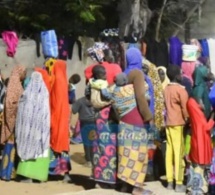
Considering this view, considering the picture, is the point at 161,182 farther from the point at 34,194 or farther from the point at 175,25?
the point at 175,25

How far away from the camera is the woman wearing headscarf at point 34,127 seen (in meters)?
8.46

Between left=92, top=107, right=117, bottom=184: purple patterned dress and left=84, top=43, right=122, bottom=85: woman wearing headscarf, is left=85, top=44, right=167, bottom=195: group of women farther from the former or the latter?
left=84, top=43, right=122, bottom=85: woman wearing headscarf

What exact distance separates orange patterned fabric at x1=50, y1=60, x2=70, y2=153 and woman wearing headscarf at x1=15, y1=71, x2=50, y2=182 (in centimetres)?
11

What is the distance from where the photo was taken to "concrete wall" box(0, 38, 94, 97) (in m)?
12.6

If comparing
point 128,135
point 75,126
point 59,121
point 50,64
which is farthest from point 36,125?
point 75,126

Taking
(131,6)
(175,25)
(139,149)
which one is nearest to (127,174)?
(139,149)

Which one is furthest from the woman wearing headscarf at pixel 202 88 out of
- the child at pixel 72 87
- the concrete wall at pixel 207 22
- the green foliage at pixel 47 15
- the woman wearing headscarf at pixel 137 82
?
the concrete wall at pixel 207 22

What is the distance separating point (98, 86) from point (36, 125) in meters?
1.01

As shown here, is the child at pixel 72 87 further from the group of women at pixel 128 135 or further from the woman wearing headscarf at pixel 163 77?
the group of women at pixel 128 135

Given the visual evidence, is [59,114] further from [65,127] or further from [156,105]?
[156,105]

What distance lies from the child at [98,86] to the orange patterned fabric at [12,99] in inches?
39.3

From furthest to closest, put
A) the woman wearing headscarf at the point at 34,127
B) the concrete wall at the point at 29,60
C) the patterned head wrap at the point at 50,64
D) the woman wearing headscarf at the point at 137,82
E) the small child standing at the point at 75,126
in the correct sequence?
the concrete wall at the point at 29,60
the small child standing at the point at 75,126
the patterned head wrap at the point at 50,64
the woman wearing headscarf at the point at 34,127
the woman wearing headscarf at the point at 137,82

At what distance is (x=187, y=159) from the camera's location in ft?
27.1

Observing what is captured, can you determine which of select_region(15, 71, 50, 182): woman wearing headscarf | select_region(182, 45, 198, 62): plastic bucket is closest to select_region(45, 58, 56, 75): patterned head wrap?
select_region(15, 71, 50, 182): woman wearing headscarf
